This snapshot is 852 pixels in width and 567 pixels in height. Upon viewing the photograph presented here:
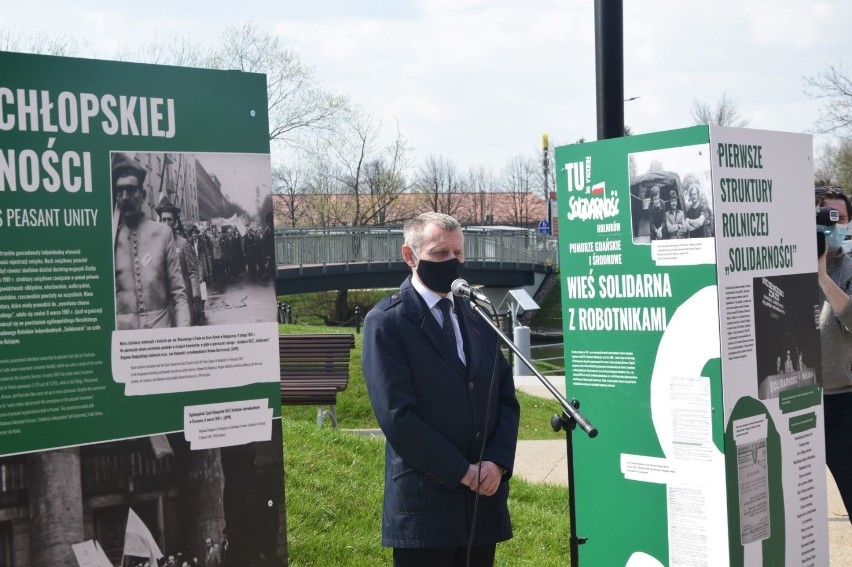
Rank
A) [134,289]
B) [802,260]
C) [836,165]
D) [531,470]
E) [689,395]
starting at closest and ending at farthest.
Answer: [134,289]
[689,395]
[802,260]
[531,470]
[836,165]

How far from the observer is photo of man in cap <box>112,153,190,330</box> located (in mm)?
3387

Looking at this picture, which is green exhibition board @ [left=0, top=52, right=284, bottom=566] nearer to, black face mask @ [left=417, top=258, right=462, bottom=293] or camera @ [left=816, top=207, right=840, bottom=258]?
black face mask @ [left=417, top=258, right=462, bottom=293]

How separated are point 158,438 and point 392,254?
41.0 metres

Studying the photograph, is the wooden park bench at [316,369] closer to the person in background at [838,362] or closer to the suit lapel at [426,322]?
the person in background at [838,362]

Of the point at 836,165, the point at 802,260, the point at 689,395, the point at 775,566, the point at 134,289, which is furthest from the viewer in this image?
the point at 836,165

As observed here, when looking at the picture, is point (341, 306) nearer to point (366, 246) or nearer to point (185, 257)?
point (366, 246)

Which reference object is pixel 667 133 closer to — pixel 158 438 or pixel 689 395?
pixel 689 395

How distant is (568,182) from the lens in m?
5.11

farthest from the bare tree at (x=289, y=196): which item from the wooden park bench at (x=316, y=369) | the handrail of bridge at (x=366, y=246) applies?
the wooden park bench at (x=316, y=369)

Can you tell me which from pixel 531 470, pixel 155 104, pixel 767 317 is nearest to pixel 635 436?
pixel 767 317

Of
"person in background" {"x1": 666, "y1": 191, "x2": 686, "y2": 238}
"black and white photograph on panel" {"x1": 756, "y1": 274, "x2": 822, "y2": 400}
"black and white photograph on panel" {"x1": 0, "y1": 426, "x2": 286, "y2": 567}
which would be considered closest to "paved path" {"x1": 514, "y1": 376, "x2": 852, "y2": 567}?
"black and white photograph on panel" {"x1": 756, "y1": 274, "x2": 822, "y2": 400}

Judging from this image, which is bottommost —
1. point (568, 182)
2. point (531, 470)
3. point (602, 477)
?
point (531, 470)

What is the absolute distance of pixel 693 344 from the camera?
4.57m

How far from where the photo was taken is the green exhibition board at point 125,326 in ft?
10.5
